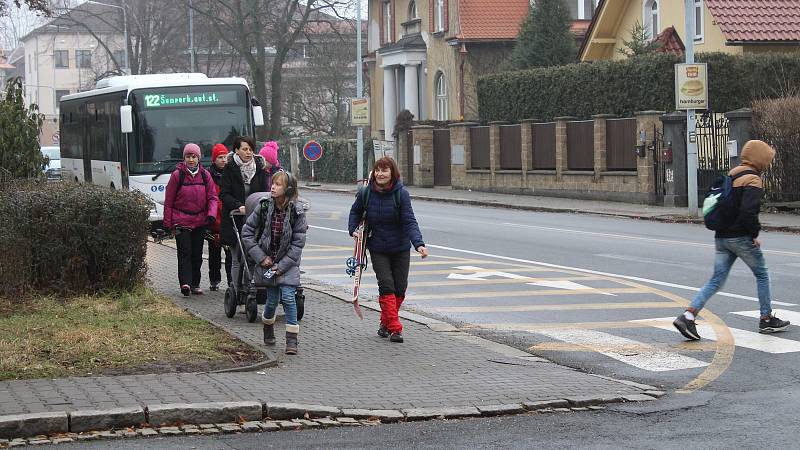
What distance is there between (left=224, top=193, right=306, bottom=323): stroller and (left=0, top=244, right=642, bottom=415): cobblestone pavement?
1.81 ft

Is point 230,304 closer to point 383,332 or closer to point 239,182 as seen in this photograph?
point 239,182

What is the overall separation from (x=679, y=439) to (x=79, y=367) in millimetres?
4311

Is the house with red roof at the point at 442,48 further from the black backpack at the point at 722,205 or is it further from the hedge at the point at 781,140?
the black backpack at the point at 722,205

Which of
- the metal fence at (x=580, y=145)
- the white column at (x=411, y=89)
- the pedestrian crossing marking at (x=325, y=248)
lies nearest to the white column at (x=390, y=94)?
the white column at (x=411, y=89)

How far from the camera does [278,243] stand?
33.8ft

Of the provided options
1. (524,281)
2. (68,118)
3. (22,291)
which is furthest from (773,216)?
(22,291)

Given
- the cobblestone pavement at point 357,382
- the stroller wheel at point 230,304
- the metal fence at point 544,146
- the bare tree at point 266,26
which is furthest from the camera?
the bare tree at point 266,26

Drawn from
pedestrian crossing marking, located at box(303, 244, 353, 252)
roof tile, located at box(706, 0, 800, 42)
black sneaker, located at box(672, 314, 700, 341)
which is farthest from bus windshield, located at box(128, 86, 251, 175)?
roof tile, located at box(706, 0, 800, 42)

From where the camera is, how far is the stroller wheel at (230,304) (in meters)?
12.1

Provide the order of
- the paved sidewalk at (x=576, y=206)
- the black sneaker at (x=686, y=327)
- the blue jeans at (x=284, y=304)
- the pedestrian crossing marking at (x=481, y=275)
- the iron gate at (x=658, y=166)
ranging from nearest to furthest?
the blue jeans at (x=284, y=304) → the black sneaker at (x=686, y=327) → the pedestrian crossing marking at (x=481, y=275) → the paved sidewalk at (x=576, y=206) → the iron gate at (x=658, y=166)

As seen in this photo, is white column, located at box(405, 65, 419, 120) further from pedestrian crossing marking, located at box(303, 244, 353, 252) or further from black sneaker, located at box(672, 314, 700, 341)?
black sneaker, located at box(672, 314, 700, 341)

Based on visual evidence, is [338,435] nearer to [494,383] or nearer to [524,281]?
[494,383]

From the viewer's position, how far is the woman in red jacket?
14.0 m

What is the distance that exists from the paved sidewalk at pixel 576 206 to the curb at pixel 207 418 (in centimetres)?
1765
